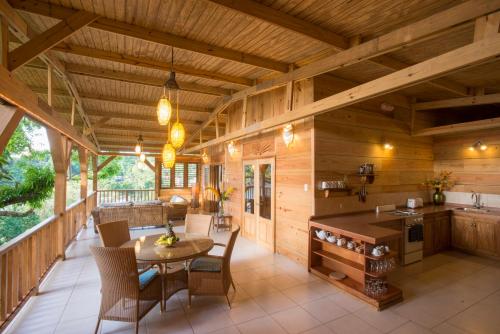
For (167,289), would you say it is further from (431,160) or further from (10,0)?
(431,160)

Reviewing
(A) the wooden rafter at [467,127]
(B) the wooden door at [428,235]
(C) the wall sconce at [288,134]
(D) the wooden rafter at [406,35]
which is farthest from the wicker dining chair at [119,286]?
(A) the wooden rafter at [467,127]

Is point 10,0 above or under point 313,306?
above

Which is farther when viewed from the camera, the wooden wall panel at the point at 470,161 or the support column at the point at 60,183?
the wooden wall panel at the point at 470,161

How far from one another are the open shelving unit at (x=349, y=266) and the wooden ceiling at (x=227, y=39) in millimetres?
2764

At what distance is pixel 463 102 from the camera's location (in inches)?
185

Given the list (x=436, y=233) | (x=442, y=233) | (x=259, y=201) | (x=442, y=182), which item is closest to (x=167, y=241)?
(x=259, y=201)

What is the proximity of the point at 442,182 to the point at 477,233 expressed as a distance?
4.20 feet

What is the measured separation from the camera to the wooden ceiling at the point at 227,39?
101 inches

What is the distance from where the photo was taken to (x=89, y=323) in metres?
2.66

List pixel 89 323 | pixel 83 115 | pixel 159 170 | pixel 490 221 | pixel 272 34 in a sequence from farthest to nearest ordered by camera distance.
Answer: pixel 159 170
pixel 83 115
pixel 490 221
pixel 272 34
pixel 89 323

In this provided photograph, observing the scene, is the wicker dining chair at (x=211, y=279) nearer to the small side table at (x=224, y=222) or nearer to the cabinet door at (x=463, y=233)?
the small side table at (x=224, y=222)

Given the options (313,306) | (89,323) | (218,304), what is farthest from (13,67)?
(313,306)

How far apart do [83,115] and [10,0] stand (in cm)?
478

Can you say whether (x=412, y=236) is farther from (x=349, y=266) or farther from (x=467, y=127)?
(x=467, y=127)
